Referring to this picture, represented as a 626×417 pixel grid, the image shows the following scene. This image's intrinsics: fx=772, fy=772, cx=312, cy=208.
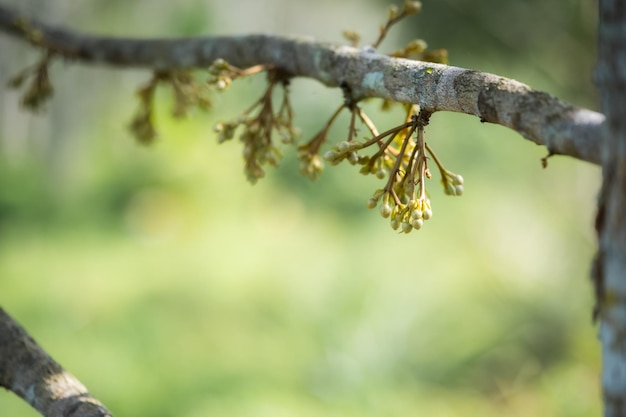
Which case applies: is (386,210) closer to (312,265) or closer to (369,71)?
(369,71)

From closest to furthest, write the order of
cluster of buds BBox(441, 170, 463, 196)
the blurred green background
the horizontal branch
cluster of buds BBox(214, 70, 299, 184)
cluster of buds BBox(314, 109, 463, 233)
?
1. the horizontal branch
2. cluster of buds BBox(314, 109, 463, 233)
3. cluster of buds BBox(441, 170, 463, 196)
4. cluster of buds BBox(214, 70, 299, 184)
5. the blurred green background

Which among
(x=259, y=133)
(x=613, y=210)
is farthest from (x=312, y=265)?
(x=613, y=210)

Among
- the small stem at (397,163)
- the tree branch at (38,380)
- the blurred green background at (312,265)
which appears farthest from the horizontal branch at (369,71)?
the blurred green background at (312,265)

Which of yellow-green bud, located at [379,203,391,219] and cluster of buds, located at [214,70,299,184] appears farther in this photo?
cluster of buds, located at [214,70,299,184]

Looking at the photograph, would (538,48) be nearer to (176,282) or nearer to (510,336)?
(510,336)

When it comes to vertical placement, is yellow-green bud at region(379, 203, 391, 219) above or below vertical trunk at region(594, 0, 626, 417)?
above

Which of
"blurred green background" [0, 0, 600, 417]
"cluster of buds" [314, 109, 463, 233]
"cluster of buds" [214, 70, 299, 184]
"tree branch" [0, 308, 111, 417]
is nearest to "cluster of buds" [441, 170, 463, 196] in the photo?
"cluster of buds" [314, 109, 463, 233]

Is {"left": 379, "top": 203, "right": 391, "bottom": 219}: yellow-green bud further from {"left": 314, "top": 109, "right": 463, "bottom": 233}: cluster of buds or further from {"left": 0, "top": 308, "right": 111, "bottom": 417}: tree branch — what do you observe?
{"left": 0, "top": 308, "right": 111, "bottom": 417}: tree branch

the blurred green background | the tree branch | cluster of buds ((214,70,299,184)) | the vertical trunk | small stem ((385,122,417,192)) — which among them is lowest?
the tree branch
